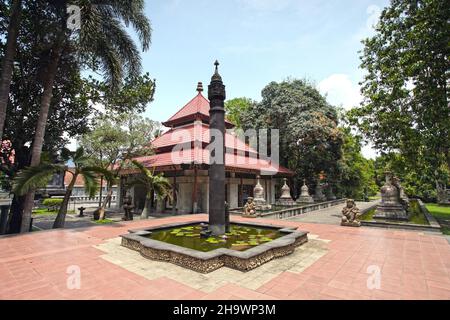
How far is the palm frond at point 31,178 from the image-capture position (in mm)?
8773

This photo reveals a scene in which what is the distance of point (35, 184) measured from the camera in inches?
357

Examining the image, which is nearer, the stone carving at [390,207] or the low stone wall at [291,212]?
the stone carving at [390,207]

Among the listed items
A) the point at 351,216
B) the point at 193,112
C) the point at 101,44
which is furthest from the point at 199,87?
the point at 351,216

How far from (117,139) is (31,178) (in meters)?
6.40

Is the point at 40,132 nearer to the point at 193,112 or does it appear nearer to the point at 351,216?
the point at 193,112

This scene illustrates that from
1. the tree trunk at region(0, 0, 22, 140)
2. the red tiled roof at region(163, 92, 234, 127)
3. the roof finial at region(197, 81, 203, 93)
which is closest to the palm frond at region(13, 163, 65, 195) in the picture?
the tree trunk at region(0, 0, 22, 140)

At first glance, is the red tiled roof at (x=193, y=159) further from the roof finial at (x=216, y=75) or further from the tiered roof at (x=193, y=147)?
the roof finial at (x=216, y=75)

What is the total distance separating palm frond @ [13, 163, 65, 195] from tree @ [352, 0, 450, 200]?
17.0 meters

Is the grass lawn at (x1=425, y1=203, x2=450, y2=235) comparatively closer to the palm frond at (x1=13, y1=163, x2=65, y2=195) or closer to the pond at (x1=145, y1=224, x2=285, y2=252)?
the pond at (x1=145, y1=224, x2=285, y2=252)

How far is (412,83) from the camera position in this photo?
13.5 metres

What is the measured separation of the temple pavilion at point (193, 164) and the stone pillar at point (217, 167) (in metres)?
6.74

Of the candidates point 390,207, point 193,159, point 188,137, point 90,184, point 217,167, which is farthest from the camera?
point 188,137

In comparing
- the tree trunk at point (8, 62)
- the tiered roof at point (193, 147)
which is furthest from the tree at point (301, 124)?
the tree trunk at point (8, 62)
